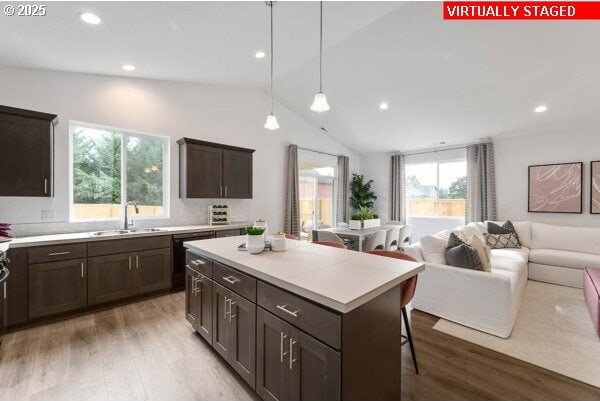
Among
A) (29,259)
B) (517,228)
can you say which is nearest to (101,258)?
(29,259)

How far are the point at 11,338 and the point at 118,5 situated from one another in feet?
10.3

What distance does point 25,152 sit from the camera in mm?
2652

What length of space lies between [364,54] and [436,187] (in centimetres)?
395

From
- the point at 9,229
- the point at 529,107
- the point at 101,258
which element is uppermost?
the point at 529,107

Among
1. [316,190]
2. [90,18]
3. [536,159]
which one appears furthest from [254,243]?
[536,159]

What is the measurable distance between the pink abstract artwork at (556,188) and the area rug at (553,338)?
209 centimetres

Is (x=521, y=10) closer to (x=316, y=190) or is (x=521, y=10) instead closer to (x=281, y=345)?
(x=281, y=345)

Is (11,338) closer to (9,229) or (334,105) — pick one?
(9,229)

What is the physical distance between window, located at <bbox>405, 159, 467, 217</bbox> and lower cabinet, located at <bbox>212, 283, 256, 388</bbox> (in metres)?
5.82

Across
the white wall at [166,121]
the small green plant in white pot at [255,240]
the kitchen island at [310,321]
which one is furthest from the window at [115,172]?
the small green plant in white pot at [255,240]

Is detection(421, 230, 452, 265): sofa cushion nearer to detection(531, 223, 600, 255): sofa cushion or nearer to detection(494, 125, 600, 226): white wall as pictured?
detection(531, 223, 600, 255): sofa cushion

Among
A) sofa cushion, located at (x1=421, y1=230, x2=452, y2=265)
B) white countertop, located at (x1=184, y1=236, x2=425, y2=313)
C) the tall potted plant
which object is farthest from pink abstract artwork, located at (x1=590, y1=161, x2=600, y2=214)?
white countertop, located at (x1=184, y1=236, x2=425, y2=313)

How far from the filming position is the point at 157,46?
2801 mm

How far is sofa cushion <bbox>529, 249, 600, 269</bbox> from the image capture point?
3.62 meters
